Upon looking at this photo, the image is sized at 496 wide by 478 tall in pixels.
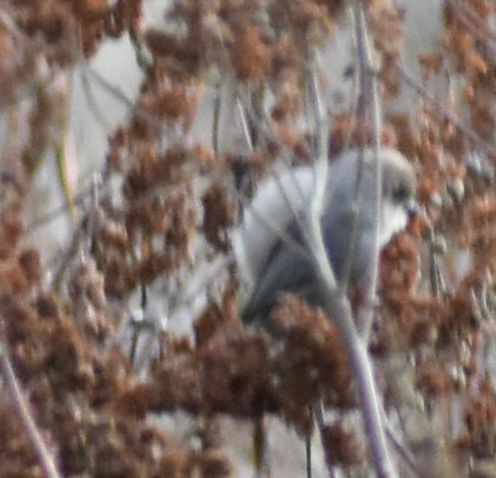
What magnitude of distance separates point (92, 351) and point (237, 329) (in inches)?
8.8

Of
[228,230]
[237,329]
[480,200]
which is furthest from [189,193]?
[480,200]

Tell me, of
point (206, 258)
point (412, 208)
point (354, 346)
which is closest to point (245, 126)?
point (206, 258)

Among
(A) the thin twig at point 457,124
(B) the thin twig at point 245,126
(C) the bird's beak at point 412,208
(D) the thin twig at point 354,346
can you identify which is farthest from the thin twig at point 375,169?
(C) the bird's beak at point 412,208

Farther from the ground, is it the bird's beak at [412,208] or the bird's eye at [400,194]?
the bird's eye at [400,194]

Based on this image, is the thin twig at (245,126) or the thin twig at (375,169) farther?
the thin twig at (245,126)

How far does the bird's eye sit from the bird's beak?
0.01 m

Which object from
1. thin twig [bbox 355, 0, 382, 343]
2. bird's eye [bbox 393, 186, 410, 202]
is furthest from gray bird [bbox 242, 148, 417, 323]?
thin twig [bbox 355, 0, 382, 343]

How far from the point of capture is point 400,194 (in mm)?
1937

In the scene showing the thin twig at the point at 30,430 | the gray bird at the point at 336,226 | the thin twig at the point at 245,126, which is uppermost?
the thin twig at the point at 245,126

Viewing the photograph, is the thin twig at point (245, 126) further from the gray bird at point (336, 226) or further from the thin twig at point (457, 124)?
the thin twig at point (457, 124)

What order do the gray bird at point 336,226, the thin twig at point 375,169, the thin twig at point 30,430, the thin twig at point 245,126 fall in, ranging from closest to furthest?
the thin twig at point 30,430 → the thin twig at point 375,169 → the thin twig at point 245,126 → the gray bird at point 336,226

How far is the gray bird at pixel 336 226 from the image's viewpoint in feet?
5.91

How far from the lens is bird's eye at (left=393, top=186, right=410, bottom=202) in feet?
6.26

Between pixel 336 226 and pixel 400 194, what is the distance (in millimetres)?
143
